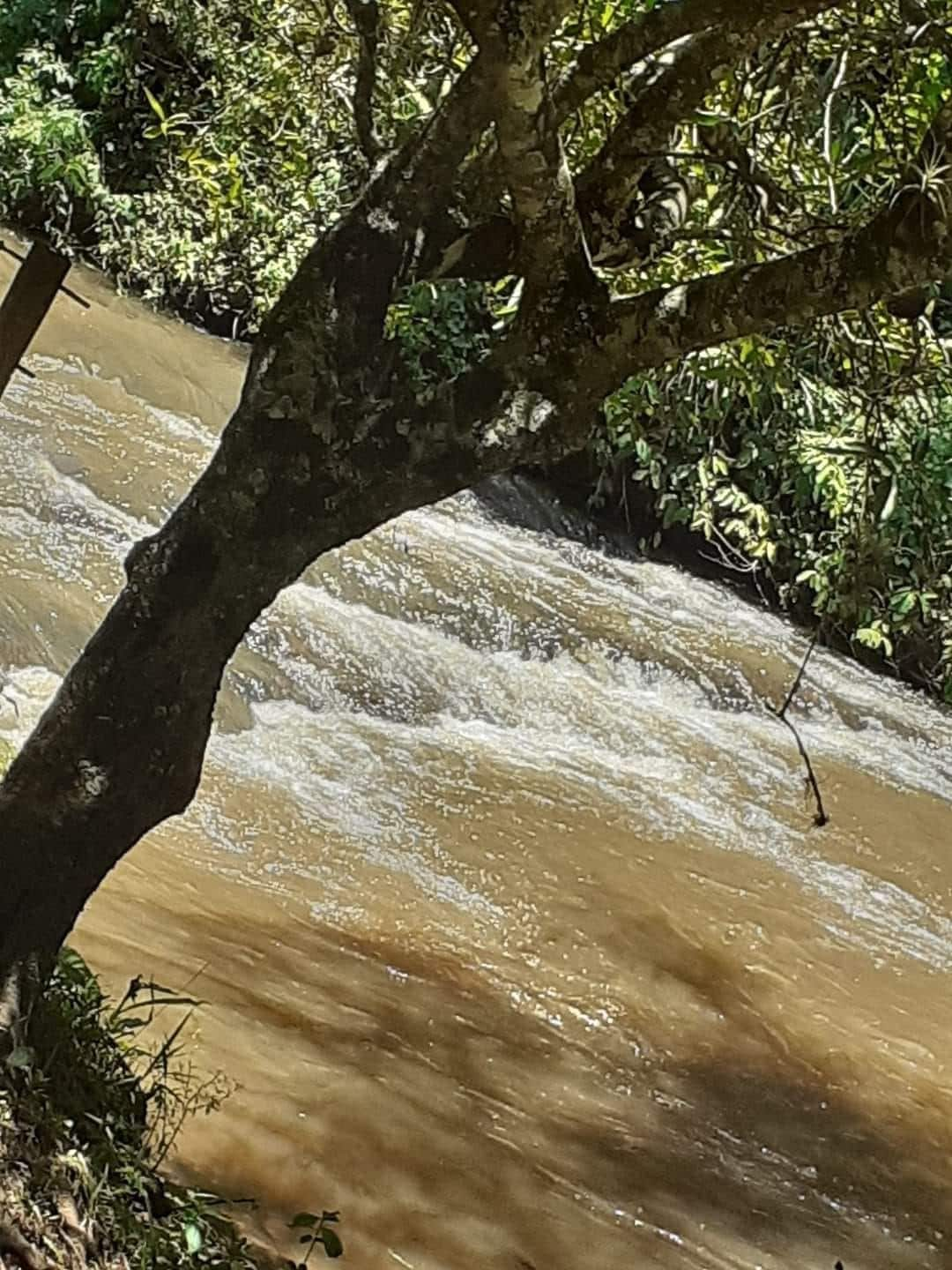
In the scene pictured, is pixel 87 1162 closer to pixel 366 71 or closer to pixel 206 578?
pixel 206 578

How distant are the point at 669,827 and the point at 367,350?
5.14 m

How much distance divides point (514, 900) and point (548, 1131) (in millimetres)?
1779

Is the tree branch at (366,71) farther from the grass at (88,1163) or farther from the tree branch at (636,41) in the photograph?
the grass at (88,1163)

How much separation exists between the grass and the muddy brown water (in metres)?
0.48

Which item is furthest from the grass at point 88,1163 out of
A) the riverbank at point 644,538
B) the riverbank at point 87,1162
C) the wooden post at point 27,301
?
the riverbank at point 644,538

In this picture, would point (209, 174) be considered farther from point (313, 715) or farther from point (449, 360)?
point (313, 715)

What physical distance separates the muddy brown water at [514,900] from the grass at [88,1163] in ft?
1.57

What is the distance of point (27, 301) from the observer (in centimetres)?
411

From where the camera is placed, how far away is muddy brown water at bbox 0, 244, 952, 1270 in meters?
4.41

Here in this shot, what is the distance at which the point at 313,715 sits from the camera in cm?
774

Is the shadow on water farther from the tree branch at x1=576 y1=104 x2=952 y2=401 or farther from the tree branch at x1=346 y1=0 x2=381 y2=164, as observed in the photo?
the tree branch at x1=346 y1=0 x2=381 y2=164

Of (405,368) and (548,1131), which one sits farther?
(548,1131)

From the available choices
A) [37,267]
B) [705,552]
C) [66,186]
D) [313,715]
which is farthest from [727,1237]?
[66,186]

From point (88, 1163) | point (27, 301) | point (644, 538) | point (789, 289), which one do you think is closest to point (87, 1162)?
point (88, 1163)
